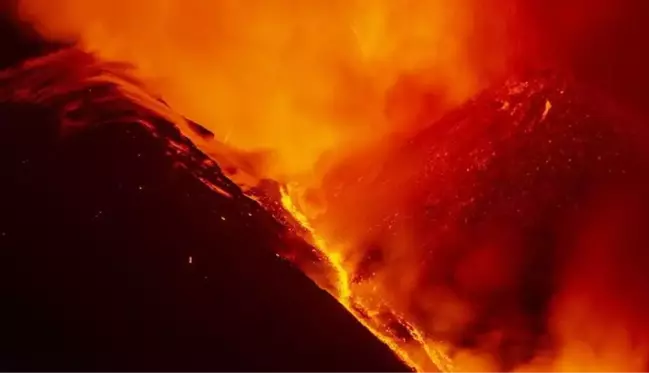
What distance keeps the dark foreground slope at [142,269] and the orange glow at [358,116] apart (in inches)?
12.6

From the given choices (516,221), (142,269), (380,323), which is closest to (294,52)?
(516,221)

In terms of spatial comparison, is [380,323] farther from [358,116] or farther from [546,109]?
[358,116]

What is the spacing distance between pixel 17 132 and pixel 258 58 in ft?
10.2

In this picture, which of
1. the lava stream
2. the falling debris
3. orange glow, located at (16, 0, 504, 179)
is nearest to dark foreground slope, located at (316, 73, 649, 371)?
the falling debris

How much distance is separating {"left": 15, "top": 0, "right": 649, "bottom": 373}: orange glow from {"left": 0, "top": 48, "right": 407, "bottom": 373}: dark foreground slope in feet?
1.05

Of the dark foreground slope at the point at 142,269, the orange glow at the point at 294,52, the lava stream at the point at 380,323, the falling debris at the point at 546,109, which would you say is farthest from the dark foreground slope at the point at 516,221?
the dark foreground slope at the point at 142,269

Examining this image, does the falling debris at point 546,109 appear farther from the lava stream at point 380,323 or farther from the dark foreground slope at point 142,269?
the dark foreground slope at point 142,269

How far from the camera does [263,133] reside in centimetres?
820

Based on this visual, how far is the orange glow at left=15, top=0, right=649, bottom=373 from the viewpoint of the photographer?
638cm

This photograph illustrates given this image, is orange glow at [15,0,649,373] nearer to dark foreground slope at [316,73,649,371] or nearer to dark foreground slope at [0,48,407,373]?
dark foreground slope at [316,73,649,371]

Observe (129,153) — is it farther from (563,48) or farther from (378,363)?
(563,48)

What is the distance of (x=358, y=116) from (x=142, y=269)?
3677mm

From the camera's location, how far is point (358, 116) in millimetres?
8656

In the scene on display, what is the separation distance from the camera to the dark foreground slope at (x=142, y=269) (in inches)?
200
